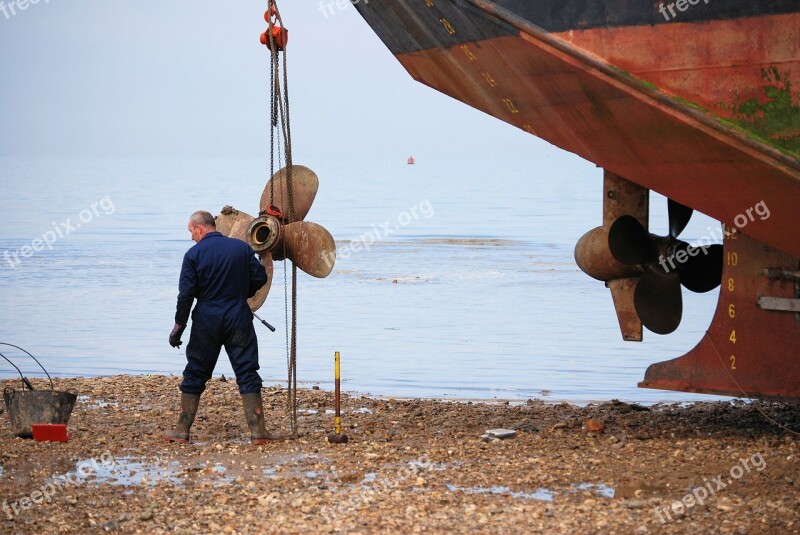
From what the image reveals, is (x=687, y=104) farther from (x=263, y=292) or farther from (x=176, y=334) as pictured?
(x=176, y=334)

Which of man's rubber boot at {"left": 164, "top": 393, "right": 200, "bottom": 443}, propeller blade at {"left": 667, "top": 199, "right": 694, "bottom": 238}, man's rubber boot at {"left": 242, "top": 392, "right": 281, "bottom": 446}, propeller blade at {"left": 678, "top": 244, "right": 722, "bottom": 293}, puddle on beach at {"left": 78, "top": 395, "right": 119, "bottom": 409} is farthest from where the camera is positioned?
propeller blade at {"left": 667, "top": 199, "right": 694, "bottom": 238}

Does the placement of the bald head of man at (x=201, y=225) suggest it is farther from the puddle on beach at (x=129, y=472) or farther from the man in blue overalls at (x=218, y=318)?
the puddle on beach at (x=129, y=472)

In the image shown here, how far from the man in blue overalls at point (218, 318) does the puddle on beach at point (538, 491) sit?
2.15 meters

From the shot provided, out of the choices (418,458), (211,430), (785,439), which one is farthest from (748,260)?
(211,430)

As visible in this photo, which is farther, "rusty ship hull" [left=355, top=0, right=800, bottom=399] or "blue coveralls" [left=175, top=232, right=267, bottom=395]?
"blue coveralls" [left=175, top=232, right=267, bottom=395]

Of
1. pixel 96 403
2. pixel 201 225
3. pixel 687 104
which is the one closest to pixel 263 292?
pixel 201 225

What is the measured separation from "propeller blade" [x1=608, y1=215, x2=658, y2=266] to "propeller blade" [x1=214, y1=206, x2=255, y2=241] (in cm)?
321

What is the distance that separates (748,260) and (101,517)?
5346mm

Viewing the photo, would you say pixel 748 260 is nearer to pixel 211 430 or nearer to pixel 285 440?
pixel 285 440

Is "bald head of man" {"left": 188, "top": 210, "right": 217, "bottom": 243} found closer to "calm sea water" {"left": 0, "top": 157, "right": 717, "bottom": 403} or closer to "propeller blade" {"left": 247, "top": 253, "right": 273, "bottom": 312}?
"propeller blade" {"left": 247, "top": 253, "right": 273, "bottom": 312}

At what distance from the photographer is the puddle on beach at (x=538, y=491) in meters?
7.40

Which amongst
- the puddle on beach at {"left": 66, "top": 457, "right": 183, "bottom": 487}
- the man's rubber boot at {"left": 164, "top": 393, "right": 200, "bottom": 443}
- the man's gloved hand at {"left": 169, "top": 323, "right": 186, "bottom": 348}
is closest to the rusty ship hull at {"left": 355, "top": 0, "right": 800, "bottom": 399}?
the man's gloved hand at {"left": 169, "top": 323, "right": 186, "bottom": 348}

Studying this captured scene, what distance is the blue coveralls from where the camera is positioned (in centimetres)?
907

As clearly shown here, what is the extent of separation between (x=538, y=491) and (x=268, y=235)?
3.62m
